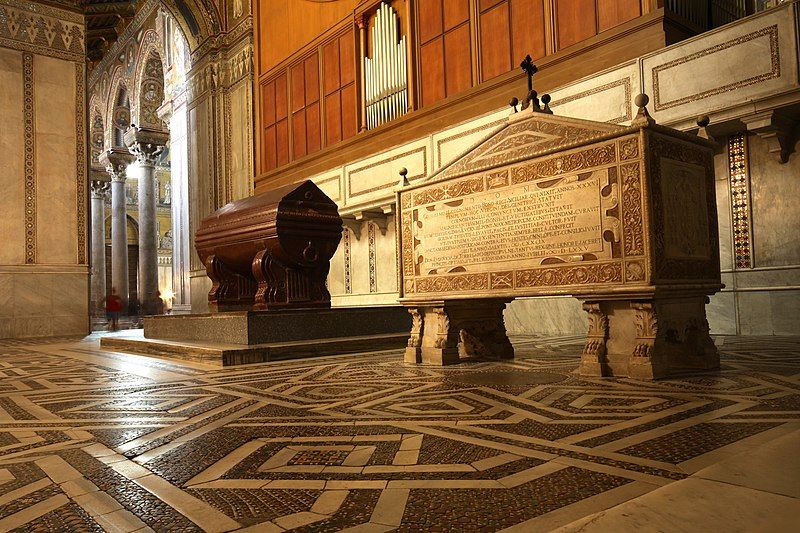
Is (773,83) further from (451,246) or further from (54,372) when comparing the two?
(54,372)

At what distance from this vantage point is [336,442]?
6.23 feet

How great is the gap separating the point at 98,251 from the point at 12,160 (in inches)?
434

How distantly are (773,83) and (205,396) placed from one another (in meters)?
4.61

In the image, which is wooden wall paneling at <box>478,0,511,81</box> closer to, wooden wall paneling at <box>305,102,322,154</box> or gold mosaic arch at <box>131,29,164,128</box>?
wooden wall paneling at <box>305,102,322,154</box>

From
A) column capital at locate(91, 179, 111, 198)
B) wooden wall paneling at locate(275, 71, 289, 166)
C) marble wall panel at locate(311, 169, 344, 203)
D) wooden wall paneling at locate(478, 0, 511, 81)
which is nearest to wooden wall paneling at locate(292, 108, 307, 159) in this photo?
wooden wall paneling at locate(275, 71, 289, 166)

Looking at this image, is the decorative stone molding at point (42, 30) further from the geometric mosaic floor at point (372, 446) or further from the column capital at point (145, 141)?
the geometric mosaic floor at point (372, 446)

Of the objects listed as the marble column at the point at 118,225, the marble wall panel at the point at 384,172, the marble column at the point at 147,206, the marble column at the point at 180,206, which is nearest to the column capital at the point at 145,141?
the marble column at the point at 147,206

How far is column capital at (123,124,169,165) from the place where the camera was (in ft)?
56.5

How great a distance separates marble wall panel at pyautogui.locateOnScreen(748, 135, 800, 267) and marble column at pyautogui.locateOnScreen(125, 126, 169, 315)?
15.6 meters

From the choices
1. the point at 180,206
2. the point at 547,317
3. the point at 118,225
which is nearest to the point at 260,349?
the point at 547,317

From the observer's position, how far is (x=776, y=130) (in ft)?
16.3

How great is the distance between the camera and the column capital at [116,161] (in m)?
18.8

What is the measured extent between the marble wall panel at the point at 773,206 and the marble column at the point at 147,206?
15578 millimetres

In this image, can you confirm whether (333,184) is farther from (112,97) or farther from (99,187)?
(99,187)
